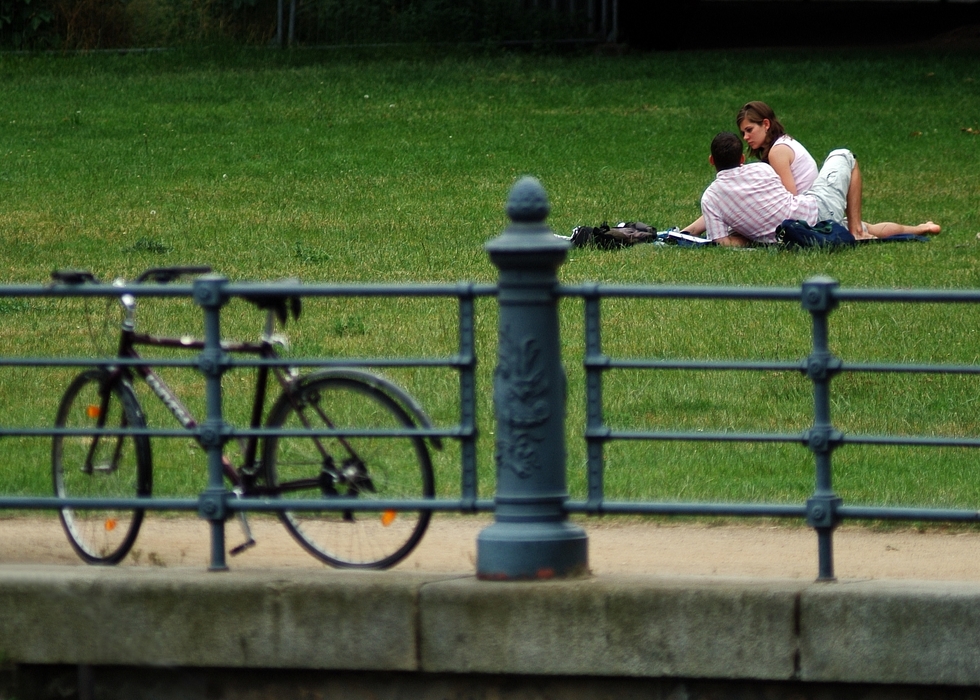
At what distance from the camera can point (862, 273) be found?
1218 centimetres

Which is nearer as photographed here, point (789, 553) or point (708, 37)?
point (789, 553)

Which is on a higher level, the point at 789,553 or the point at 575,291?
the point at 575,291

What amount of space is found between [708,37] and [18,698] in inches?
1076

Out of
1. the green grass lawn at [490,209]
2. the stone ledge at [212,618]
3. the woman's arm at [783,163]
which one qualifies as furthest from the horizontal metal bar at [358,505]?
the woman's arm at [783,163]

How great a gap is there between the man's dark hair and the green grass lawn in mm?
732

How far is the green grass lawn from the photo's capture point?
863cm

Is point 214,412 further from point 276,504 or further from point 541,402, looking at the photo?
point 541,402

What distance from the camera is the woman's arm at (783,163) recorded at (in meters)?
13.2

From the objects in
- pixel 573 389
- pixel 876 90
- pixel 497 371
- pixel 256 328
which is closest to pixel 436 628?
pixel 497 371

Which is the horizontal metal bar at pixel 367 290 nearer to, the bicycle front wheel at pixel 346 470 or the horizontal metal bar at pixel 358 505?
the bicycle front wheel at pixel 346 470

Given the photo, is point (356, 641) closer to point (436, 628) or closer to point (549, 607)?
point (436, 628)

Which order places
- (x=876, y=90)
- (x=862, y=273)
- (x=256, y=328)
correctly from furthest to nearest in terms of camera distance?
(x=876, y=90)
(x=862, y=273)
(x=256, y=328)

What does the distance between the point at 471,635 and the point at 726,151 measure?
821cm

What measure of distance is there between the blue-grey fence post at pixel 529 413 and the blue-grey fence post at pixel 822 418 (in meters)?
0.76
